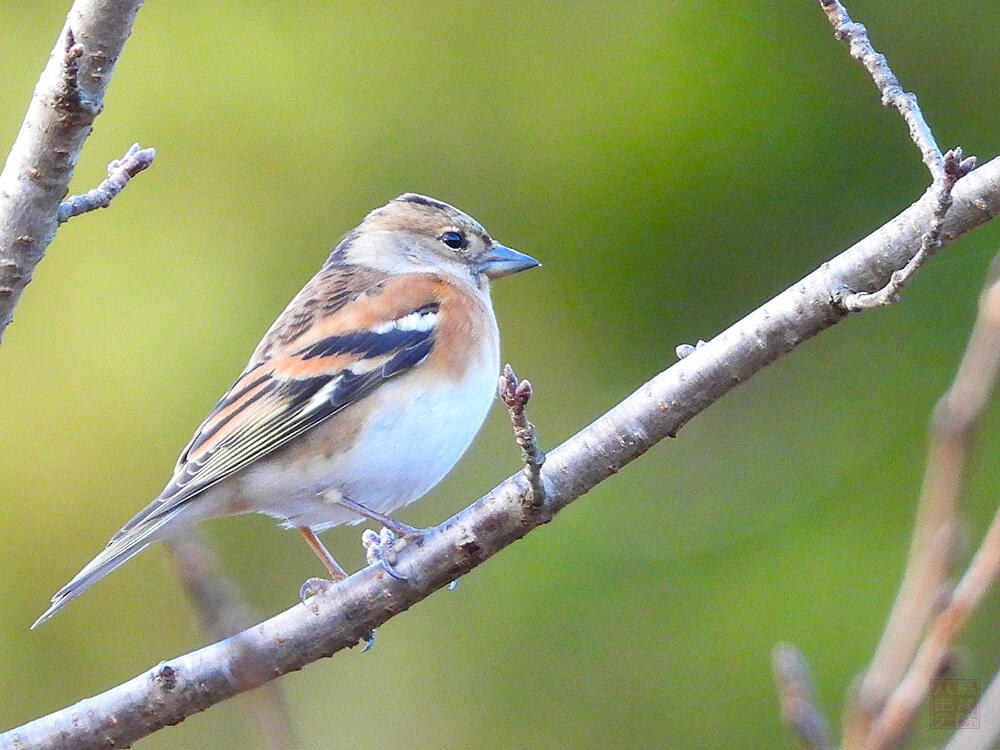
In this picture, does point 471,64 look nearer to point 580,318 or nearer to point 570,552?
point 580,318

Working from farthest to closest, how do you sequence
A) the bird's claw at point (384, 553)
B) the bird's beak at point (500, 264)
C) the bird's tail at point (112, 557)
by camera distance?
the bird's beak at point (500, 264) → the bird's tail at point (112, 557) → the bird's claw at point (384, 553)

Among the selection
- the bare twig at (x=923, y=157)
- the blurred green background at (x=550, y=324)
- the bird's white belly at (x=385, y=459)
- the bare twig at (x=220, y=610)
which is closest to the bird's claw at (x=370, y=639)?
the bird's white belly at (x=385, y=459)

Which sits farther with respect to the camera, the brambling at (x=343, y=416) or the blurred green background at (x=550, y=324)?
the blurred green background at (x=550, y=324)

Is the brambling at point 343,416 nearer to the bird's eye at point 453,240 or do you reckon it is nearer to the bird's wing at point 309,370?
the bird's wing at point 309,370

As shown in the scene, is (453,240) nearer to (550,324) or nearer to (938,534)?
(550,324)

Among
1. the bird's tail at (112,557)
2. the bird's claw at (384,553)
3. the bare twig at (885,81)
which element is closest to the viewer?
the bare twig at (885,81)

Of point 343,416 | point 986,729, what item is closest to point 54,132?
point 343,416

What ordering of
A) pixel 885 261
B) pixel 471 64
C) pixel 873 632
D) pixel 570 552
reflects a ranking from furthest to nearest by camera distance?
1. pixel 471 64
2. pixel 570 552
3. pixel 873 632
4. pixel 885 261

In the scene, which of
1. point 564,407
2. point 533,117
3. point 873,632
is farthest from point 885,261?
point 533,117
